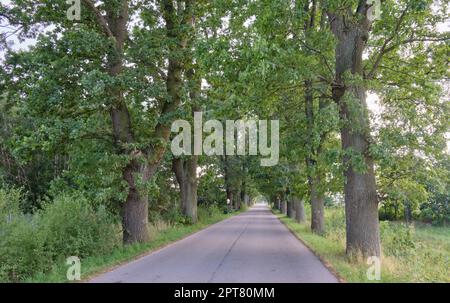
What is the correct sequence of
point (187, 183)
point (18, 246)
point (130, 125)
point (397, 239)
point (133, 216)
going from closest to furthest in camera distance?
1. point (18, 246)
2. point (133, 216)
3. point (130, 125)
4. point (397, 239)
5. point (187, 183)

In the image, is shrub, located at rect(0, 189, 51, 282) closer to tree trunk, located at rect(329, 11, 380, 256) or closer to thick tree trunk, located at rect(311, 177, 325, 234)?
tree trunk, located at rect(329, 11, 380, 256)

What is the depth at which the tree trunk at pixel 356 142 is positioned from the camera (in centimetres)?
1101

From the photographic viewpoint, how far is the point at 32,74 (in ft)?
42.4

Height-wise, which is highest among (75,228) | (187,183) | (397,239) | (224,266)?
(187,183)

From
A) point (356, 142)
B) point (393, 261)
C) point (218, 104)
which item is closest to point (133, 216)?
point (218, 104)

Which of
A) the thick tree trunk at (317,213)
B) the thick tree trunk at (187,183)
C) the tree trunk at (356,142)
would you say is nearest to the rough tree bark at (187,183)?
the thick tree trunk at (187,183)

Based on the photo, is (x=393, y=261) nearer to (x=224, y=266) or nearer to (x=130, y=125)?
(x=224, y=266)

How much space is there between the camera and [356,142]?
11398 millimetres

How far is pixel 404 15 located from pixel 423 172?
437cm

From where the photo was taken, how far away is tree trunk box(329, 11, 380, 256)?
11.0 meters

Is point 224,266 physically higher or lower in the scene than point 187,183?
lower

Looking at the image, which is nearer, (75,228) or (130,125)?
(75,228)

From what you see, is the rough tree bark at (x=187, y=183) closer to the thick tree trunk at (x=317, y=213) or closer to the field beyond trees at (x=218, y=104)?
the thick tree trunk at (x=317, y=213)
